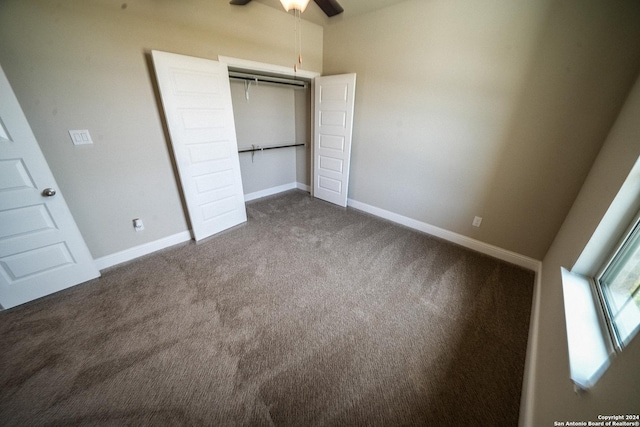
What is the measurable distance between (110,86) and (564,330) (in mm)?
3486

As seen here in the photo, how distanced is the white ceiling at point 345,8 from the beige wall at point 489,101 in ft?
0.29

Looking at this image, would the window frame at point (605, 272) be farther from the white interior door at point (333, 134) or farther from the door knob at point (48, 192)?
the door knob at point (48, 192)

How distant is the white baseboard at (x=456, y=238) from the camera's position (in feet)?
7.69

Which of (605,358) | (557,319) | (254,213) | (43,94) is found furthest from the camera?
(254,213)

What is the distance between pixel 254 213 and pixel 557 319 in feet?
10.8

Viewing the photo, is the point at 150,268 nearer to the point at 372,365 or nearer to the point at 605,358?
the point at 372,365

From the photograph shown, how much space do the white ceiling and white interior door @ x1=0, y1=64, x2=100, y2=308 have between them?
2.43m

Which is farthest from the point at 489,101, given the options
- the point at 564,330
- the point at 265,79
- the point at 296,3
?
the point at 265,79

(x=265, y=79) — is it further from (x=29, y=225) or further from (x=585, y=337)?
(x=585, y=337)

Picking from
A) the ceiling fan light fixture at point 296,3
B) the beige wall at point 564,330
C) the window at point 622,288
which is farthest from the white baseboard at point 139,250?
the window at point 622,288

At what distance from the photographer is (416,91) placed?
259 cm

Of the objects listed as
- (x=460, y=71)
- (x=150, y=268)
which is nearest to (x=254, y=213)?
(x=150, y=268)

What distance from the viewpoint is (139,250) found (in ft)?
7.89

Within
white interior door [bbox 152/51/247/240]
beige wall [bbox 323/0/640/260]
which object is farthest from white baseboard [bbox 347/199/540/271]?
white interior door [bbox 152/51/247/240]
